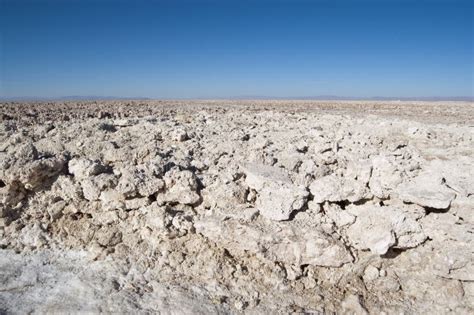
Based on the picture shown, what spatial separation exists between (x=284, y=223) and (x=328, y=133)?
7.48ft

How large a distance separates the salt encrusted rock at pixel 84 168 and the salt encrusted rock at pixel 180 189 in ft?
2.91

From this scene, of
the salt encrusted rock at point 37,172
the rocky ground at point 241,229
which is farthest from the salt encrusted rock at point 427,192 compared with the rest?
the salt encrusted rock at point 37,172

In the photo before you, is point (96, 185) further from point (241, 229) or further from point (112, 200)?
point (241, 229)

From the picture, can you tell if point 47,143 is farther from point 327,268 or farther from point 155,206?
point 327,268

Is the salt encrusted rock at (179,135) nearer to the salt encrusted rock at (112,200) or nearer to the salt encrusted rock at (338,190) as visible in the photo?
the salt encrusted rock at (112,200)

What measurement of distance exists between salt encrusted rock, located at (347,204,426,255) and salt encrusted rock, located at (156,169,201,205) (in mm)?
1776

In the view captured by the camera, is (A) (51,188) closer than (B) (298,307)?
No

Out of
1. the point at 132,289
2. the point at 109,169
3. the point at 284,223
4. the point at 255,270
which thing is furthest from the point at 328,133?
the point at 132,289

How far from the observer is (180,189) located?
14.3 feet

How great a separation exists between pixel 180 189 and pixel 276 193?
3.66 ft

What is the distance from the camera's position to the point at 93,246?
13.9 feet

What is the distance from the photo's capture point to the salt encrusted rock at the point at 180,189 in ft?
14.2

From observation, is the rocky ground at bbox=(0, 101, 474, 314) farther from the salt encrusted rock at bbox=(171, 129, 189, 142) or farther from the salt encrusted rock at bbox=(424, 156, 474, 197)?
the salt encrusted rock at bbox=(171, 129, 189, 142)

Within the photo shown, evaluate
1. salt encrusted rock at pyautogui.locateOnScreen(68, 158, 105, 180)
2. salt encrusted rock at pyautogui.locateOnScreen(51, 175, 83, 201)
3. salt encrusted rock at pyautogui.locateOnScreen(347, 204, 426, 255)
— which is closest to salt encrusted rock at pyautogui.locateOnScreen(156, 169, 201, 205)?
salt encrusted rock at pyautogui.locateOnScreen(68, 158, 105, 180)
